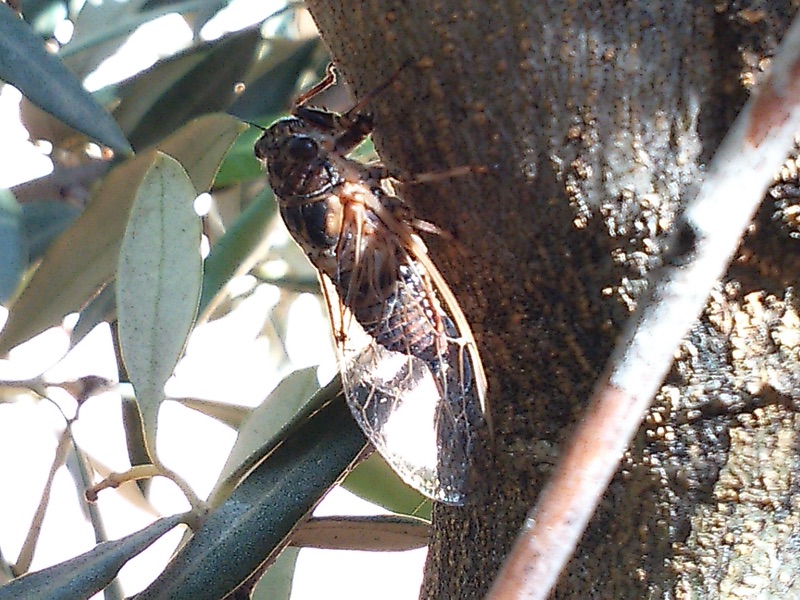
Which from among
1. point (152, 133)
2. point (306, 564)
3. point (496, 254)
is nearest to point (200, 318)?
point (152, 133)

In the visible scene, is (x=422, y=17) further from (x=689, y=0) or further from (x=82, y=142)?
(x=82, y=142)

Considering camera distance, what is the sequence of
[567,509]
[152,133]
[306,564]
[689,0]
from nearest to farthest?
[567,509], [689,0], [152,133], [306,564]

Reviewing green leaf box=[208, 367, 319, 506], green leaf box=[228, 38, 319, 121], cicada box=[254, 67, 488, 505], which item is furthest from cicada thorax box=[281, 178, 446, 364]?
green leaf box=[228, 38, 319, 121]

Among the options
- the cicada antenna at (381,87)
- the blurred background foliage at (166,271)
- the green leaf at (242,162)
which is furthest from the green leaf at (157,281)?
the green leaf at (242,162)

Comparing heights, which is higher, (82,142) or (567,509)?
(82,142)

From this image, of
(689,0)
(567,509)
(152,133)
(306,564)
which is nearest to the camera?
(567,509)

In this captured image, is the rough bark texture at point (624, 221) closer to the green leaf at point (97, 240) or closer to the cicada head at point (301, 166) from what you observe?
the cicada head at point (301, 166)

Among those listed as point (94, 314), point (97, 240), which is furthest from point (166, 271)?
point (94, 314)

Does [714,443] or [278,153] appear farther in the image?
[278,153]
